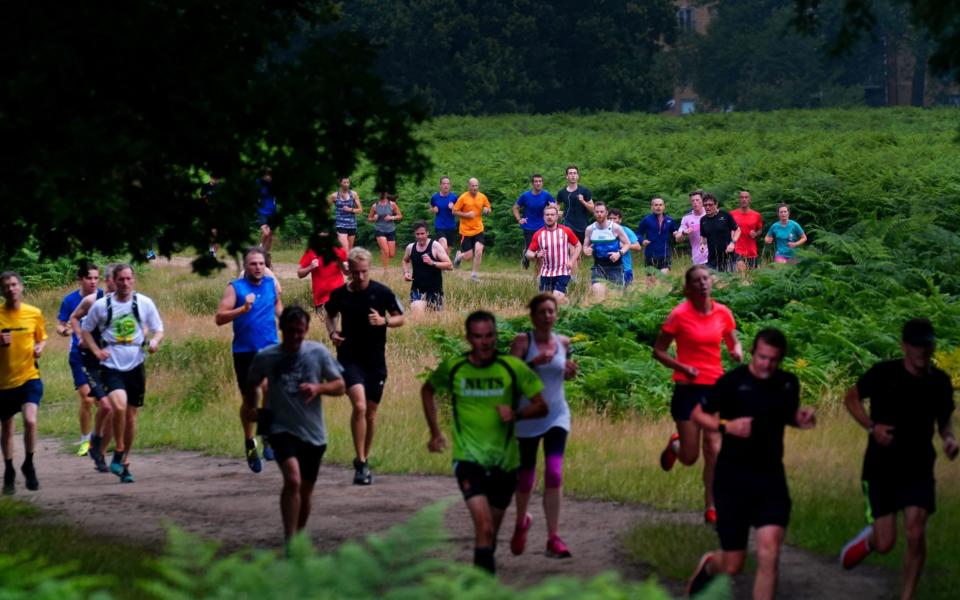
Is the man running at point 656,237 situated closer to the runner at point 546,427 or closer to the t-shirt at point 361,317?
the t-shirt at point 361,317

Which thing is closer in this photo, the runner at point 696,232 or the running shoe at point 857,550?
the running shoe at point 857,550

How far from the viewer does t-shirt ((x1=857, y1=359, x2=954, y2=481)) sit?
31.3 feet

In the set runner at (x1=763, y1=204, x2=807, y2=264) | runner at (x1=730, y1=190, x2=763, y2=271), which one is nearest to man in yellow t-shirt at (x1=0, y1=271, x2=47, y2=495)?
runner at (x1=730, y1=190, x2=763, y2=271)

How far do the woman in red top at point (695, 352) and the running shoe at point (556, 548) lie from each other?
1379 millimetres

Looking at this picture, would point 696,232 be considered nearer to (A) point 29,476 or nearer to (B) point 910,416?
(A) point 29,476

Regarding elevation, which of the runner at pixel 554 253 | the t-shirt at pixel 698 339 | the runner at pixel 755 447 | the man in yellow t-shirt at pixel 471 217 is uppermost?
the man in yellow t-shirt at pixel 471 217

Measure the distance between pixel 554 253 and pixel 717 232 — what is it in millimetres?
3188

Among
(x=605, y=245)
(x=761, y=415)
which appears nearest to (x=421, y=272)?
(x=605, y=245)

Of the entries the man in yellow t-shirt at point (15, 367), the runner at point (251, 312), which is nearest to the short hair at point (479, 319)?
the runner at point (251, 312)

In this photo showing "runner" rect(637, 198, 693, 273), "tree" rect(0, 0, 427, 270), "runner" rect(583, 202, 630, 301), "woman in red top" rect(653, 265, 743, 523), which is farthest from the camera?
"runner" rect(637, 198, 693, 273)

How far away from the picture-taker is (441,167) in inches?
1944

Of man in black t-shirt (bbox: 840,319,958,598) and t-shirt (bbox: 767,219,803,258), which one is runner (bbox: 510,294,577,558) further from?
t-shirt (bbox: 767,219,803,258)

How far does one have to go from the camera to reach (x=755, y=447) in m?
9.12

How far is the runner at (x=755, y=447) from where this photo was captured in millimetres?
8992
